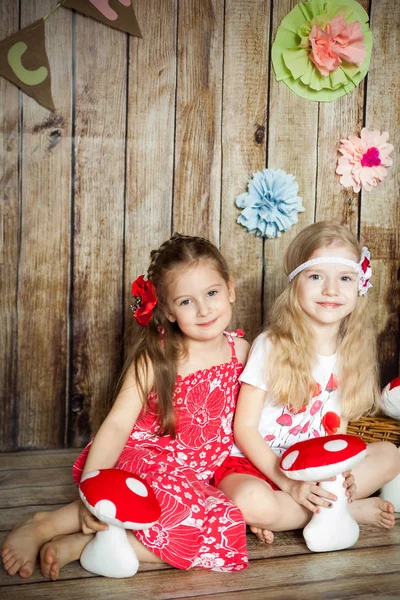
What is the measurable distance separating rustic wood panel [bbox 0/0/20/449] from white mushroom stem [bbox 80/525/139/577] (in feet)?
2.71

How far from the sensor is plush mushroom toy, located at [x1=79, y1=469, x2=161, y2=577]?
1.26 metres

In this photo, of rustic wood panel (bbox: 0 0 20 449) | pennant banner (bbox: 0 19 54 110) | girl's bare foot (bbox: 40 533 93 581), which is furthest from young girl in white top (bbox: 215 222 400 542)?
pennant banner (bbox: 0 19 54 110)

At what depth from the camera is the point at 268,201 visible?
2096 mm

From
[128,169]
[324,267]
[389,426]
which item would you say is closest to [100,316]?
[128,169]

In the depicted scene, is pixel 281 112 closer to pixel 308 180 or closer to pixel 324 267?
pixel 308 180

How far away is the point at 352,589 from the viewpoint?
128cm

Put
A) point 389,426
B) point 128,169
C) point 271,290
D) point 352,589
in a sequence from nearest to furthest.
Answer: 1. point 352,589
2. point 389,426
3. point 128,169
4. point 271,290

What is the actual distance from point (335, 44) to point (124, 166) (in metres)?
0.74

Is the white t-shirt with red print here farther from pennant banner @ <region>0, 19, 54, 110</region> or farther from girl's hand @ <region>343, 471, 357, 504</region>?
pennant banner @ <region>0, 19, 54, 110</region>

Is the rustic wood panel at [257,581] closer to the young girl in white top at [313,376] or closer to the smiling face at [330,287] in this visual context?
the young girl in white top at [313,376]

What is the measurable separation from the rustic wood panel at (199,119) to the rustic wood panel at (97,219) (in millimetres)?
176

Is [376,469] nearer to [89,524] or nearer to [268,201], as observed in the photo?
[89,524]

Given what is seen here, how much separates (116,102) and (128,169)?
0.20 meters

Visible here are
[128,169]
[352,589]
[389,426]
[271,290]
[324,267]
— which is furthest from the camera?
[271,290]
